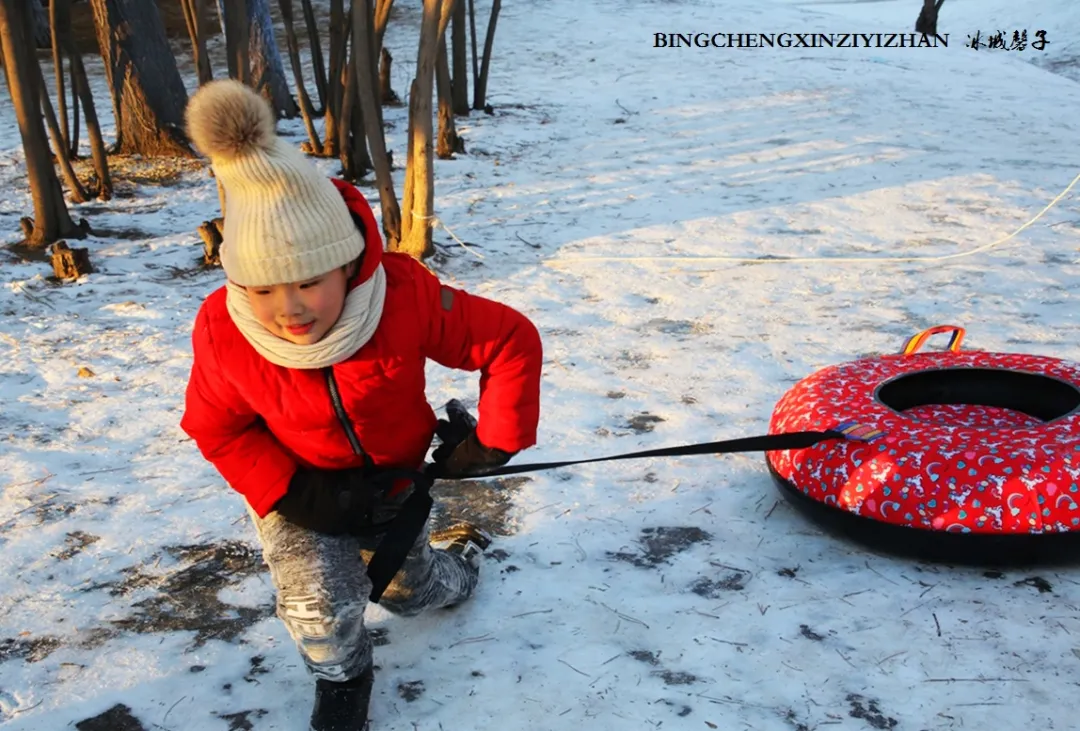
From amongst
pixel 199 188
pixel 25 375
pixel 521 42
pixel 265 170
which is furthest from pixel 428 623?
pixel 521 42

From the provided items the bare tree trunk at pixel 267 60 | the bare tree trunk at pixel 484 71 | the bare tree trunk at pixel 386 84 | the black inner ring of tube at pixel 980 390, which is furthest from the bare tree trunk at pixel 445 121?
the black inner ring of tube at pixel 980 390

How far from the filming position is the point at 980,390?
3.40 meters

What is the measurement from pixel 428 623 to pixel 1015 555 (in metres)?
1.52

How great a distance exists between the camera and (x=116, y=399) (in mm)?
4066

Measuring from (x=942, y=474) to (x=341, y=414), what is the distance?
160 centimetres

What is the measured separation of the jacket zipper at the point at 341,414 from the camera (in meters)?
2.10

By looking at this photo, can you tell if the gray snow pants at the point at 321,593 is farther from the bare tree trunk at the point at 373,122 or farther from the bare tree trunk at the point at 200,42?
the bare tree trunk at the point at 200,42

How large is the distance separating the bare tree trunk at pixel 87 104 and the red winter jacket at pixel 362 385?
16.9ft

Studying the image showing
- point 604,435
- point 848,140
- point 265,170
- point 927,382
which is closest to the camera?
point 265,170

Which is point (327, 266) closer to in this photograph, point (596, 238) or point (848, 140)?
point (596, 238)

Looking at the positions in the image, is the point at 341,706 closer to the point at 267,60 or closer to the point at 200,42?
the point at 200,42

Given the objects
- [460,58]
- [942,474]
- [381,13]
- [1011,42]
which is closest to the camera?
[942,474]

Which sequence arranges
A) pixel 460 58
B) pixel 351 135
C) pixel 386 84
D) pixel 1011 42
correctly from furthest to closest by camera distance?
pixel 1011 42 < pixel 386 84 < pixel 460 58 < pixel 351 135

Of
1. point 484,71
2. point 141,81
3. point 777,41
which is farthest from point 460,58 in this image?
point 777,41
